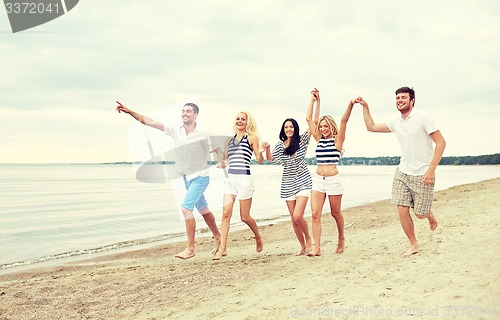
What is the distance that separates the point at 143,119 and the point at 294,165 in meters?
2.75

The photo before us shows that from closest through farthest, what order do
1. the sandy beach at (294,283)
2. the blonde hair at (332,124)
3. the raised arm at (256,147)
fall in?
1. the sandy beach at (294,283)
2. the blonde hair at (332,124)
3. the raised arm at (256,147)

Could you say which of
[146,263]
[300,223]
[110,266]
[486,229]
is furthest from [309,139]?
[110,266]

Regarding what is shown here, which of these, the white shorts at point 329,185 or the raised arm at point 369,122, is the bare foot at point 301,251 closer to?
the white shorts at point 329,185

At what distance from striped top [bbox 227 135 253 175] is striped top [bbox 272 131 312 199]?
46 centimetres

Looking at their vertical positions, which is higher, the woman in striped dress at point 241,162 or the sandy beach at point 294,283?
the woman in striped dress at point 241,162

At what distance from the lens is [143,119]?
8016 millimetres

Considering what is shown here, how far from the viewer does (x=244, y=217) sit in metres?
7.75

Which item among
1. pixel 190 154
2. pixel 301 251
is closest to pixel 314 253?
pixel 301 251

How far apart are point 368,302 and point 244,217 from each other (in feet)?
11.5

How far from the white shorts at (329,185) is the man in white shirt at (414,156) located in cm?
94

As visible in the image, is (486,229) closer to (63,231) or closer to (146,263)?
(146,263)

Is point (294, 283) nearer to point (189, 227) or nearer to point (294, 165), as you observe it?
point (294, 165)

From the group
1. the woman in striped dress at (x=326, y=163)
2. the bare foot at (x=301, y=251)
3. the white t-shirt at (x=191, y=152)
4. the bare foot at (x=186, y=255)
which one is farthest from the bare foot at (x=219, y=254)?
the woman in striped dress at (x=326, y=163)

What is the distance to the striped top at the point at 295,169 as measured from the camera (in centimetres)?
747
